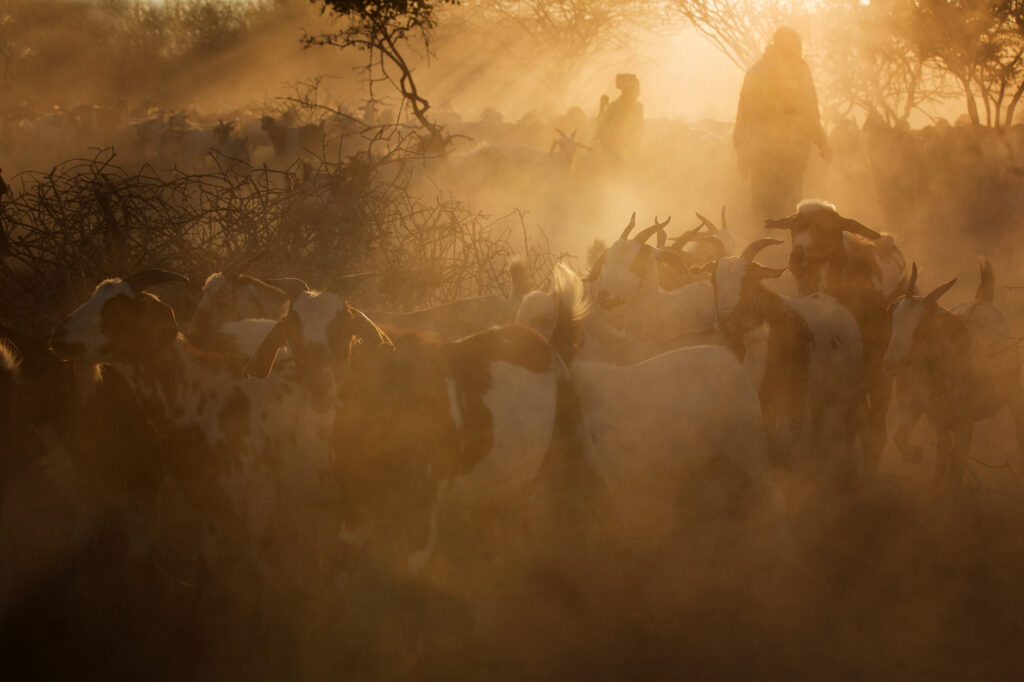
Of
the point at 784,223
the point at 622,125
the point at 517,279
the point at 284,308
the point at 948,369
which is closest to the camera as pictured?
the point at 284,308

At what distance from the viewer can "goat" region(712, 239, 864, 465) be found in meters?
5.95

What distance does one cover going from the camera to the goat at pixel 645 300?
6.30 metres

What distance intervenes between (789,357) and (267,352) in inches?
140

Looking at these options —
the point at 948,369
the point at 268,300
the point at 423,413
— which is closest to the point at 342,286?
the point at 423,413

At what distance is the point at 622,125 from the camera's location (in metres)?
18.7

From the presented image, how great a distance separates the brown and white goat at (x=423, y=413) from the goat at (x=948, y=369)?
2942mm

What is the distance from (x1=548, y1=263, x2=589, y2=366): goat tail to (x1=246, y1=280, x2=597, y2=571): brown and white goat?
336 mm

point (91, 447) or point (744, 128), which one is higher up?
point (744, 128)

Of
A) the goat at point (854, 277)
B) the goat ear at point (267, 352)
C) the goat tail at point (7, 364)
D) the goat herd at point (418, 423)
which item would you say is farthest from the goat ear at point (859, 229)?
the goat tail at point (7, 364)

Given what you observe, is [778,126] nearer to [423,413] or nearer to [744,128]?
[744,128]

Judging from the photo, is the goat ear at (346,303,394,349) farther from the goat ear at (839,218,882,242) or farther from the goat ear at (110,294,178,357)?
the goat ear at (839,218,882,242)

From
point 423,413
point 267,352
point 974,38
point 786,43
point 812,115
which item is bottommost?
point 423,413

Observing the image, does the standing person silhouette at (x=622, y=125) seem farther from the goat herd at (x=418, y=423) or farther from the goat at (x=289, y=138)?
the goat herd at (x=418, y=423)

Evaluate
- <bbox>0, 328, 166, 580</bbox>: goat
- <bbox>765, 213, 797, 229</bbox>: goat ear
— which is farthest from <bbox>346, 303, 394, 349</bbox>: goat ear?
<bbox>765, 213, 797, 229</bbox>: goat ear
